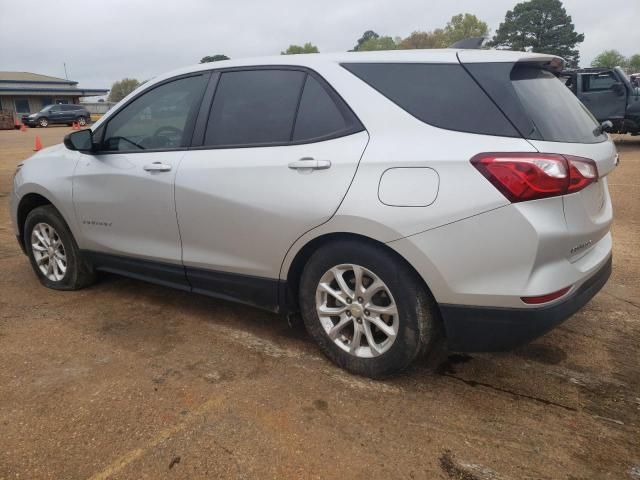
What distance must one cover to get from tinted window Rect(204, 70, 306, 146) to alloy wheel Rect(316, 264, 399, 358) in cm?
84

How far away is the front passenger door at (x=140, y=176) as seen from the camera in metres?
3.44

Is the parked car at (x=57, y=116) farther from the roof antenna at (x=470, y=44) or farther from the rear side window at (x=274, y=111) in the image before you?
the roof antenna at (x=470, y=44)

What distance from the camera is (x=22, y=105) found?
167 feet

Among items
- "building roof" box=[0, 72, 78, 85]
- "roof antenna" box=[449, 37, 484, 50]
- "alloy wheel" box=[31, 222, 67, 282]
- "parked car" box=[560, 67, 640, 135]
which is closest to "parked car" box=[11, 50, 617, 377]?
"roof antenna" box=[449, 37, 484, 50]

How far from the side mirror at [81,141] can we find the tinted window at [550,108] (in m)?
2.87

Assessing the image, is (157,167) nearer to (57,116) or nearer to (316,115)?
(316,115)

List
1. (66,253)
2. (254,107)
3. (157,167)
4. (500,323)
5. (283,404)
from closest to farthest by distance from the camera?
1. (500,323)
2. (283,404)
3. (254,107)
4. (157,167)
5. (66,253)

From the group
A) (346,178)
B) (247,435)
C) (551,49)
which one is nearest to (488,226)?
(346,178)

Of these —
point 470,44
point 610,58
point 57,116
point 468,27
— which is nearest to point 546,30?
point 468,27

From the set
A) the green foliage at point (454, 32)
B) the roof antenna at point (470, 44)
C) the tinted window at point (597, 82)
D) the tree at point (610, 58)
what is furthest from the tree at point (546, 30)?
the roof antenna at point (470, 44)

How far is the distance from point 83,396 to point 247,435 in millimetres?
959

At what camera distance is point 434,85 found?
2.63 meters

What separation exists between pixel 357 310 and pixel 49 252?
287cm

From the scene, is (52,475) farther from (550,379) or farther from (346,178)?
(550,379)
